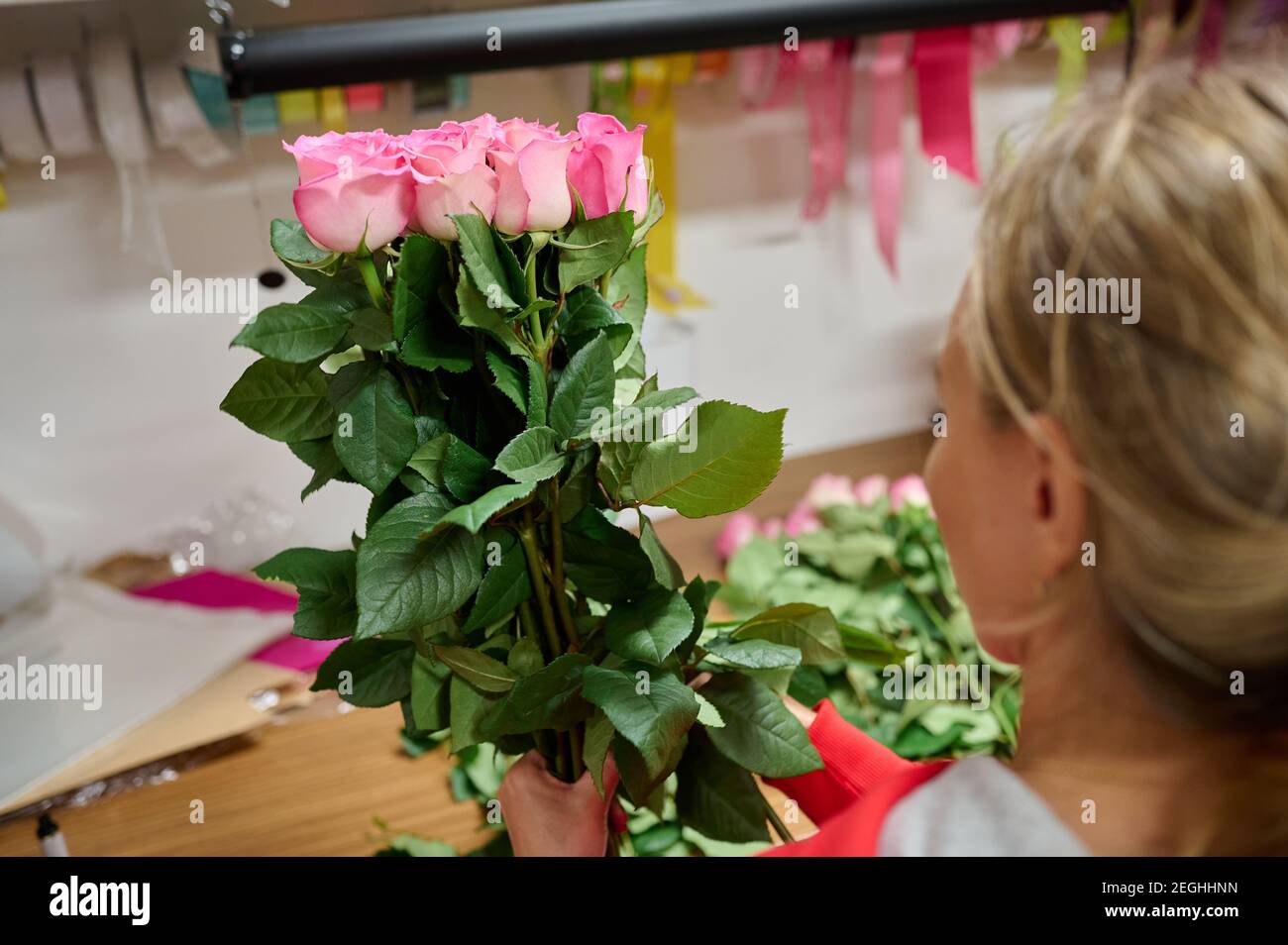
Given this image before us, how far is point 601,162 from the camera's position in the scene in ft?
1.61

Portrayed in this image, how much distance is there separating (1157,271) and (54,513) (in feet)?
3.70

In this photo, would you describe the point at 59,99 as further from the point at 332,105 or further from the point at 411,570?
the point at 411,570

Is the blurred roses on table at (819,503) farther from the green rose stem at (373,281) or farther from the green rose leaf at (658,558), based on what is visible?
the green rose stem at (373,281)

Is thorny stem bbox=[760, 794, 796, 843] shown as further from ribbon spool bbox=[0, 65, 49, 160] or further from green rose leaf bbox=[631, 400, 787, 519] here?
ribbon spool bbox=[0, 65, 49, 160]

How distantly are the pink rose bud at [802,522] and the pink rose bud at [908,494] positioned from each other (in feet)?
0.29

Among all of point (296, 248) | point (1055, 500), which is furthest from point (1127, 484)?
point (296, 248)

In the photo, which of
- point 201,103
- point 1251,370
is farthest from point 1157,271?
point 201,103

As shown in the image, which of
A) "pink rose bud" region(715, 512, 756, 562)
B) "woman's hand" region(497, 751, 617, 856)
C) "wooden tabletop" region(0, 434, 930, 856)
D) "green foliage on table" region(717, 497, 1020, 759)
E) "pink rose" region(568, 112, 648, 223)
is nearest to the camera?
"pink rose" region(568, 112, 648, 223)

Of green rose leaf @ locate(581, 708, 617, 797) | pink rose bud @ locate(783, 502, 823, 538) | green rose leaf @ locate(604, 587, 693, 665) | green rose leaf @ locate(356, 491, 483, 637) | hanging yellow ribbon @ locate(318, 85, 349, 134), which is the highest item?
hanging yellow ribbon @ locate(318, 85, 349, 134)

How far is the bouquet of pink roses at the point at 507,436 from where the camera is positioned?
47cm

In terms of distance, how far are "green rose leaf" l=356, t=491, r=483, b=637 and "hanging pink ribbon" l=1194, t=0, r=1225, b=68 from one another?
1.20 meters

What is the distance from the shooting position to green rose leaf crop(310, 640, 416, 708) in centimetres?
59

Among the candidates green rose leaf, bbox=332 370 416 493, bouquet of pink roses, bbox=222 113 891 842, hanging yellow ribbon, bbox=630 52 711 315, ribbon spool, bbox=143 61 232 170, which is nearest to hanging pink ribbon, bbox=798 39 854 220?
hanging yellow ribbon, bbox=630 52 711 315

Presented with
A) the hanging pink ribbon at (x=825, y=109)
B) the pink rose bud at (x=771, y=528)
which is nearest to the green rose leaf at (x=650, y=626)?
the pink rose bud at (x=771, y=528)
